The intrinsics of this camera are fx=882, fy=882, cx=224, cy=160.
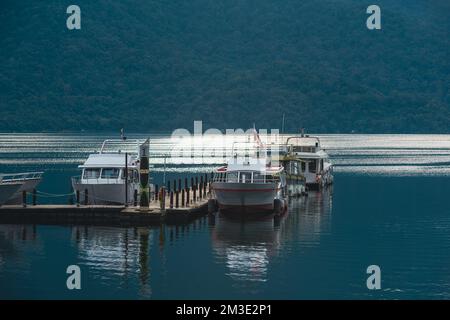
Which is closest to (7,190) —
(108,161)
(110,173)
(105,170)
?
(105,170)

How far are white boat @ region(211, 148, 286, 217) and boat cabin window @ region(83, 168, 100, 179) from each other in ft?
25.5

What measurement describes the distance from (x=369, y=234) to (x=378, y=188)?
116 ft

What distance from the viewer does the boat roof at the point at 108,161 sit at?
59.2 m

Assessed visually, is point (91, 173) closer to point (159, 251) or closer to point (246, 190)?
point (246, 190)

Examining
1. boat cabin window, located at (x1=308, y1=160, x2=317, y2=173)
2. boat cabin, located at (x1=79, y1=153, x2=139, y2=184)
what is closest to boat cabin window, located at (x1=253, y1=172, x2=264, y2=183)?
boat cabin, located at (x1=79, y1=153, x2=139, y2=184)

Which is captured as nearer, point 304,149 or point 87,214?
point 87,214

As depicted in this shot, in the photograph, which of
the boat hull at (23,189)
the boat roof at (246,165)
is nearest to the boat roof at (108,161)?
the boat hull at (23,189)

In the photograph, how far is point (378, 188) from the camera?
3531 inches

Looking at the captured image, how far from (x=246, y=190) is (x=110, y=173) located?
920 cm

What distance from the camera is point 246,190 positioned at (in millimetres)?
58656

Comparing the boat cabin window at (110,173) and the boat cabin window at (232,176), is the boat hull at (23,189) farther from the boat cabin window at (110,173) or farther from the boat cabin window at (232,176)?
the boat cabin window at (232,176)

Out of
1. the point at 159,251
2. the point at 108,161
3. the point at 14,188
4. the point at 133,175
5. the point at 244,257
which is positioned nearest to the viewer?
the point at 244,257
